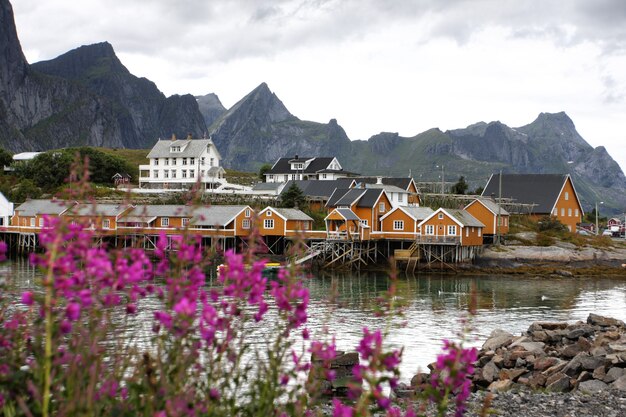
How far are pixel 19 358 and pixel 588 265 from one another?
61299mm

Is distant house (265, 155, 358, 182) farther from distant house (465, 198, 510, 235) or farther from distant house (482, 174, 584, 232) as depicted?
distant house (465, 198, 510, 235)

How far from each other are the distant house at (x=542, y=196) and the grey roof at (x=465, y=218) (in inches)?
597

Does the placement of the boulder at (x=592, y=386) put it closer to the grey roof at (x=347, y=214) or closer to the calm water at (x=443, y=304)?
the calm water at (x=443, y=304)

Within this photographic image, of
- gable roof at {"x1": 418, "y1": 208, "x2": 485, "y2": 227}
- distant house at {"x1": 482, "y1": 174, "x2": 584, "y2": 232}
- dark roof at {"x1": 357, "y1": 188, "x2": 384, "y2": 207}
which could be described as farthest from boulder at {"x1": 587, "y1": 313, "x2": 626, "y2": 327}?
distant house at {"x1": 482, "y1": 174, "x2": 584, "y2": 232}

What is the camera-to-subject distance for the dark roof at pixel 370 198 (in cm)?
6794

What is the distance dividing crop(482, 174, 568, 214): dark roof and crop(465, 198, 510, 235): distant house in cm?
1208

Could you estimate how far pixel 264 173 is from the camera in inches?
4355

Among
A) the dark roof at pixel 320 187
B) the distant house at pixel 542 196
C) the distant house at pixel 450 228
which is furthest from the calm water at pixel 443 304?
the distant house at pixel 542 196

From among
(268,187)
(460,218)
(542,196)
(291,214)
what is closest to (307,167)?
(268,187)

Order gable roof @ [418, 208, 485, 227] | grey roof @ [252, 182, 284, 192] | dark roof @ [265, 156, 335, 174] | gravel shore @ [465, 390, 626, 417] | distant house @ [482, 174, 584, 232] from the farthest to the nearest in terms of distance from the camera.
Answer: dark roof @ [265, 156, 335, 174] < grey roof @ [252, 182, 284, 192] < distant house @ [482, 174, 584, 232] < gable roof @ [418, 208, 485, 227] < gravel shore @ [465, 390, 626, 417]

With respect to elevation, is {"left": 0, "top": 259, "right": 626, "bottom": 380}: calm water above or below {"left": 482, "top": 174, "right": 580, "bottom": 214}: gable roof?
below

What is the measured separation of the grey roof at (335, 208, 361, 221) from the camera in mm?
64875

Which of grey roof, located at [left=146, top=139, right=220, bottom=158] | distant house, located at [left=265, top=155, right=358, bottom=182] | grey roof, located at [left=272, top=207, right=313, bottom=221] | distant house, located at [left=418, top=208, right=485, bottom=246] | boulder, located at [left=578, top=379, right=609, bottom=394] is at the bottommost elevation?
boulder, located at [left=578, top=379, right=609, bottom=394]

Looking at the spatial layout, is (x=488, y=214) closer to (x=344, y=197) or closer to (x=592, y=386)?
(x=344, y=197)
